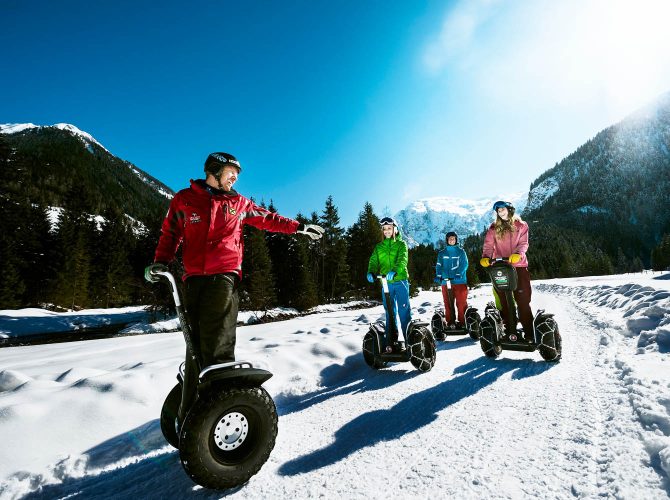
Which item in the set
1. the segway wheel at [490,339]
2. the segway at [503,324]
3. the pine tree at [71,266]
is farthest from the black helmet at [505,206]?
the pine tree at [71,266]

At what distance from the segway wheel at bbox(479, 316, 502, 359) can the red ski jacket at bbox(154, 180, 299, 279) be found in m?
4.75

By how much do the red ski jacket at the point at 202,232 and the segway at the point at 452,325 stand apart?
7003mm

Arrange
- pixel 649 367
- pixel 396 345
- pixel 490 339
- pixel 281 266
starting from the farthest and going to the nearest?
pixel 281 266 < pixel 490 339 < pixel 396 345 < pixel 649 367

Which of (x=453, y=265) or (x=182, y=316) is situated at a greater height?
(x=453, y=265)

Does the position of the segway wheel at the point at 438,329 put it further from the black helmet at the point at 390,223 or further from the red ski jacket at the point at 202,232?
the red ski jacket at the point at 202,232

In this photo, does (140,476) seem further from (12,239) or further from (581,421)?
(12,239)

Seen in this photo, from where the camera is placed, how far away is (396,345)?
5730mm

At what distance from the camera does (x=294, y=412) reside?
4203mm

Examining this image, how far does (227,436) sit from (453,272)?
852 cm

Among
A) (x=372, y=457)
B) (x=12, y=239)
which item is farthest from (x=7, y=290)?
(x=372, y=457)

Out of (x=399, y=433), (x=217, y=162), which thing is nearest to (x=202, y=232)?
(x=217, y=162)

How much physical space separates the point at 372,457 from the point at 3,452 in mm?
3147

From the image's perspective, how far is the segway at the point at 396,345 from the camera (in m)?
5.45

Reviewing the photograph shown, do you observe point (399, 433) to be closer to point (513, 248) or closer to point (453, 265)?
point (513, 248)
